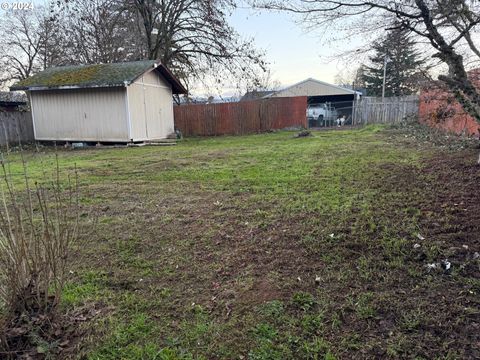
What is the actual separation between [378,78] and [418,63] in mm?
27374

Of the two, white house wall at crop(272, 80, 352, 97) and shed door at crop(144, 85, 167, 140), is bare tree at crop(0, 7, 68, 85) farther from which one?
white house wall at crop(272, 80, 352, 97)

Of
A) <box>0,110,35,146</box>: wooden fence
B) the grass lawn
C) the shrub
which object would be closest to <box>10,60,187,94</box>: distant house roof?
<box>0,110,35,146</box>: wooden fence

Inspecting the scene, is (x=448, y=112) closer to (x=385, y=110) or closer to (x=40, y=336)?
(x=40, y=336)

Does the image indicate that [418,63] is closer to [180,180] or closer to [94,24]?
[180,180]

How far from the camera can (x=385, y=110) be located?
61.0 feet

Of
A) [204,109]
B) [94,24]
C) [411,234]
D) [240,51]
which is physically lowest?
[411,234]

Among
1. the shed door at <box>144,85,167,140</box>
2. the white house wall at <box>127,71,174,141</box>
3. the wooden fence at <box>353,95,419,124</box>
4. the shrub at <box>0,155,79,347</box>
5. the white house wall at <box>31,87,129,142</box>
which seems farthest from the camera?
the wooden fence at <box>353,95,419,124</box>

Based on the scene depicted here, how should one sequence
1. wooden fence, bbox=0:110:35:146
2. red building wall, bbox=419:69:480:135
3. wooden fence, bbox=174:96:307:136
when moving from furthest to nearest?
wooden fence, bbox=174:96:307:136 → wooden fence, bbox=0:110:35:146 → red building wall, bbox=419:69:480:135

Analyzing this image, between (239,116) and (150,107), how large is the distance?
15.1 feet

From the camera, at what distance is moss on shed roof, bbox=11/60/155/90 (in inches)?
493

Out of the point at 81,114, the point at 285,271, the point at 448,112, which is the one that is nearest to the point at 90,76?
the point at 81,114

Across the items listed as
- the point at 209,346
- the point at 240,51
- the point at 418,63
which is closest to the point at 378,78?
the point at 240,51

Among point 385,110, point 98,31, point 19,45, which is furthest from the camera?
point 19,45

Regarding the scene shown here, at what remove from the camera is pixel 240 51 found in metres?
16.4
